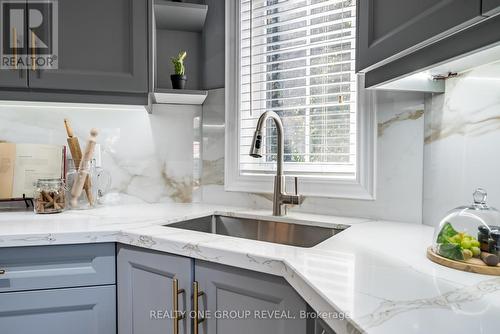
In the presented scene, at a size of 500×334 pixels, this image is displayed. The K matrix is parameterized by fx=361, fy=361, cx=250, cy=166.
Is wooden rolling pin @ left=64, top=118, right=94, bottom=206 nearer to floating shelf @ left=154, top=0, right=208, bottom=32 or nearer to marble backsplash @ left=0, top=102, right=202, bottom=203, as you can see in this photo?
marble backsplash @ left=0, top=102, right=202, bottom=203

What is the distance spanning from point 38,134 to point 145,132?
0.52 m

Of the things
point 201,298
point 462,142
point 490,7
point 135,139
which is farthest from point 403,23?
point 135,139

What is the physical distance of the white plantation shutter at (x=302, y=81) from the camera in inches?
64.8

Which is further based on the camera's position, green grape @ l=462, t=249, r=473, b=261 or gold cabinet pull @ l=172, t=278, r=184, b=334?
gold cabinet pull @ l=172, t=278, r=184, b=334

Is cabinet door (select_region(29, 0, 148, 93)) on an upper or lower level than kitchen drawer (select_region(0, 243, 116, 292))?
upper

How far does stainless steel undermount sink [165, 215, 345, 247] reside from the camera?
4.98 feet

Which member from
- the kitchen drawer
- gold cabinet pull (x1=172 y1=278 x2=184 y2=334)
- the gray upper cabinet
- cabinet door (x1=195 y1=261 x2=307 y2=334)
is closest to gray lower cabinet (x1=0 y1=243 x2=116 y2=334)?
the kitchen drawer

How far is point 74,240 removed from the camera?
4.10 feet

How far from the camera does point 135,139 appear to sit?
6.50 ft

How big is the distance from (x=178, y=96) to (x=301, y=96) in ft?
2.02

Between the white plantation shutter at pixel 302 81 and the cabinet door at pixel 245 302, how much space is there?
79 cm

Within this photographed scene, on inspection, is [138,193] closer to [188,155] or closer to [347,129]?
[188,155]

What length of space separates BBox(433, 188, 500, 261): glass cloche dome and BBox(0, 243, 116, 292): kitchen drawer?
3.54ft

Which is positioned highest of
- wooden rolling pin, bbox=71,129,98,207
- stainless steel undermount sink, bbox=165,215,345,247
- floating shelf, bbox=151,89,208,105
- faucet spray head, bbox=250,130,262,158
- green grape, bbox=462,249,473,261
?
floating shelf, bbox=151,89,208,105
